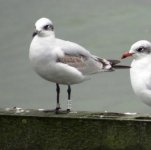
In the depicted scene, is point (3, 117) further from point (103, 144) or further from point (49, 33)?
point (49, 33)

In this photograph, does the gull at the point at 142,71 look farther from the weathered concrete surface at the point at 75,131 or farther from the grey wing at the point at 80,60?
the weathered concrete surface at the point at 75,131

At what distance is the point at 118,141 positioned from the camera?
2.46 m

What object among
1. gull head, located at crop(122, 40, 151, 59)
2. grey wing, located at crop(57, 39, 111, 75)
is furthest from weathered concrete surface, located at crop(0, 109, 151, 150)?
gull head, located at crop(122, 40, 151, 59)

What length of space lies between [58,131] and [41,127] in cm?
9

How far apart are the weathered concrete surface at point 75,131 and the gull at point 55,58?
1.43 feet

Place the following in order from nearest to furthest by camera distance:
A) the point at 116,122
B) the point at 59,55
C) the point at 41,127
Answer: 1. the point at 116,122
2. the point at 41,127
3. the point at 59,55

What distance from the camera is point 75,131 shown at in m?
2.55

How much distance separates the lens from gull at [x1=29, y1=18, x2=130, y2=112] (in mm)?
3127

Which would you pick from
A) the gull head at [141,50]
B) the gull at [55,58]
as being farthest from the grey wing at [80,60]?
the gull head at [141,50]

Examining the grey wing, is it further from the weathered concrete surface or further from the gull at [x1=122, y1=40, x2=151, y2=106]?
the weathered concrete surface

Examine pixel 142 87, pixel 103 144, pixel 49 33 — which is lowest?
pixel 103 144

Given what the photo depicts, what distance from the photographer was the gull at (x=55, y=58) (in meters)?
3.13

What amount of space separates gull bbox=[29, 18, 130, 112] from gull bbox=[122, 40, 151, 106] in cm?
29

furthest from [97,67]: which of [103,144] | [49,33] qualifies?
[103,144]
